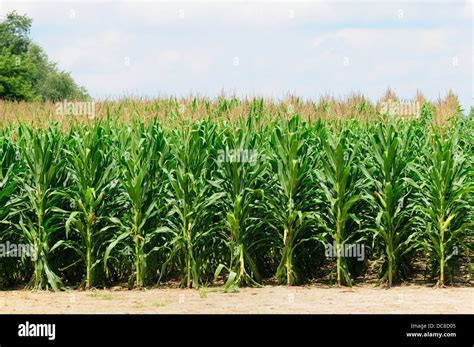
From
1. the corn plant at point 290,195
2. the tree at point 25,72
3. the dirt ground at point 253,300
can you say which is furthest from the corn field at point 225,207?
the tree at point 25,72

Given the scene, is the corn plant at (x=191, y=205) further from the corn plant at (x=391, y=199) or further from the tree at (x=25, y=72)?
the tree at (x=25, y=72)

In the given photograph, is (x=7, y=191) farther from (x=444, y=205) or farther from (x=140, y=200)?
(x=444, y=205)

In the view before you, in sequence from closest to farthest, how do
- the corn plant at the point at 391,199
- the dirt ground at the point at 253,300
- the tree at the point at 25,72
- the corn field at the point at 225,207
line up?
the dirt ground at the point at 253,300, the corn field at the point at 225,207, the corn plant at the point at 391,199, the tree at the point at 25,72

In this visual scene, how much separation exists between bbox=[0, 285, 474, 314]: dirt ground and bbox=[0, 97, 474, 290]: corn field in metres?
0.32

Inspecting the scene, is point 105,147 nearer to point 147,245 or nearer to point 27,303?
point 147,245

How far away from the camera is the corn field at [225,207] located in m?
10.7

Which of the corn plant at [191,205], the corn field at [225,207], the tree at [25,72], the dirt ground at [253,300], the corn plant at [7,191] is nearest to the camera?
the dirt ground at [253,300]

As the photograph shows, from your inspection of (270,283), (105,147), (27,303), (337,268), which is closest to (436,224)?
(337,268)

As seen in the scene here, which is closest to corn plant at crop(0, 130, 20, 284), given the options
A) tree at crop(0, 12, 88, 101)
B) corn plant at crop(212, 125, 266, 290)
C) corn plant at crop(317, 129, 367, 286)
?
corn plant at crop(212, 125, 266, 290)

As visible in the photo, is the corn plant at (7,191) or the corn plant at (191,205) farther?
the corn plant at (7,191)

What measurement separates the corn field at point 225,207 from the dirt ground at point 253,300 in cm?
32

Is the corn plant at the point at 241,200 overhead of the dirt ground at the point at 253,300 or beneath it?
overhead

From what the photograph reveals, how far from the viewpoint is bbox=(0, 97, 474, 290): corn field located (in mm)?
10703

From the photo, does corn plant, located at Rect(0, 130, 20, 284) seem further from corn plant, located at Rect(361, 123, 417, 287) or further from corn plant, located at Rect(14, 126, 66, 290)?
corn plant, located at Rect(361, 123, 417, 287)
